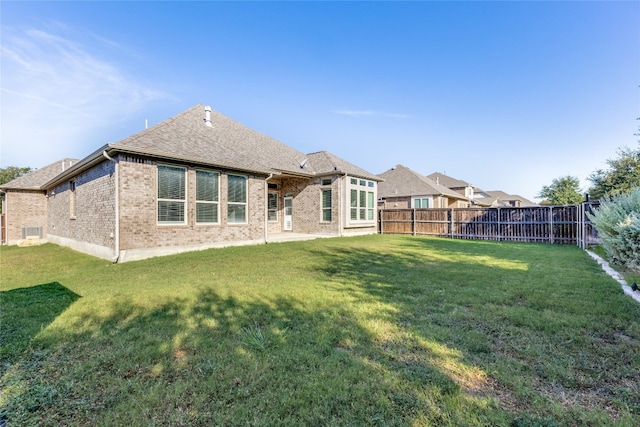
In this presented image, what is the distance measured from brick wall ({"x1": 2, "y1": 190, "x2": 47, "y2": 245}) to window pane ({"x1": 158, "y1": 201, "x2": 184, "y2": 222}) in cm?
1246

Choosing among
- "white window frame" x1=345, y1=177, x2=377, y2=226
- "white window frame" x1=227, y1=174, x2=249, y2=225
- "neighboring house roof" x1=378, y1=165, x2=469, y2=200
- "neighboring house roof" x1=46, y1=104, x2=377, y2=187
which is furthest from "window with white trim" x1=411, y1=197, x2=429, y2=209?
"white window frame" x1=227, y1=174, x2=249, y2=225

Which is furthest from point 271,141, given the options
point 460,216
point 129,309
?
point 129,309

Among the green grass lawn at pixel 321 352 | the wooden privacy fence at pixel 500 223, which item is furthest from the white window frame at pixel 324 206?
the green grass lawn at pixel 321 352

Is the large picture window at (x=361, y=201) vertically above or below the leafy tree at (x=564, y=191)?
below

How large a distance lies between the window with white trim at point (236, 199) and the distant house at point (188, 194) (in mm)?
40

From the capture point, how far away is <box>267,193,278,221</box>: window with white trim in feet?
51.2

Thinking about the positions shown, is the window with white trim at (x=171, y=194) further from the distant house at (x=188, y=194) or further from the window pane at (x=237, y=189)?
the window pane at (x=237, y=189)

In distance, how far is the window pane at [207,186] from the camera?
9.86 metres

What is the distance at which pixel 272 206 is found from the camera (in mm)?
15891

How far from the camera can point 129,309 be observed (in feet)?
13.4

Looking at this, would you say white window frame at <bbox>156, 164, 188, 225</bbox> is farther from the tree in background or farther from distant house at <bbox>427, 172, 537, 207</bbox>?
the tree in background

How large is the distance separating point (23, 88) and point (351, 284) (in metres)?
13.0

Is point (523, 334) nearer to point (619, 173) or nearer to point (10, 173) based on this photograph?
point (619, 173)

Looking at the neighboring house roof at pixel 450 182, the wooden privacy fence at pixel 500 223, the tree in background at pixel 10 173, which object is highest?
the tree in background at pixel 10 173
